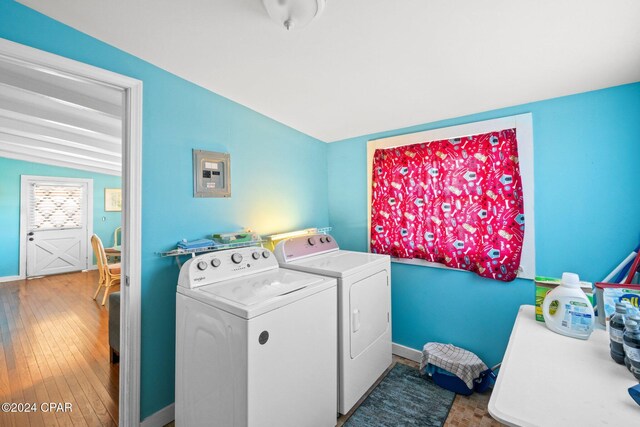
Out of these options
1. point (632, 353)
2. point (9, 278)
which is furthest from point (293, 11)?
point (9, 278)

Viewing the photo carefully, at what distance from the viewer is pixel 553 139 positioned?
180 centimetres

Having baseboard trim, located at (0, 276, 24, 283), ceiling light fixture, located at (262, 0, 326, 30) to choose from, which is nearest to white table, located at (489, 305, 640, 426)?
ceiling light fixture, located at (262, 0, 326, 30)

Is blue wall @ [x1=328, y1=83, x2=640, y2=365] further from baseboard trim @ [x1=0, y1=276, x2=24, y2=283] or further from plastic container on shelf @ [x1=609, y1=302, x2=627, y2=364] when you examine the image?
baseboard trim @ [x1=0, y1=276, x2=24, y2=283]

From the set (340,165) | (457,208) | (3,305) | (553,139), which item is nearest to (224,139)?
(340,165)

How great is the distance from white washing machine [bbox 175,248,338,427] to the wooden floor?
3.08 feet

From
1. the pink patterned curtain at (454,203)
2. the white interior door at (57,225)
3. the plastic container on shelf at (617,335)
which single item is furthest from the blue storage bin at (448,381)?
the white interior door at (57,225)

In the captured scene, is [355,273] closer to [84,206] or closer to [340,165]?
[340,165]

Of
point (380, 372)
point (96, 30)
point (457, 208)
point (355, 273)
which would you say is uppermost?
point (96, 30)

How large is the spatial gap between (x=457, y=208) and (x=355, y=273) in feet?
3.39

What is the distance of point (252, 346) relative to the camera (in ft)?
3.70

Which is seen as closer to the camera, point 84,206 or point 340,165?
point 340,165

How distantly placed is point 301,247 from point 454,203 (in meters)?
1.29

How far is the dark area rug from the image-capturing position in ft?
5.59

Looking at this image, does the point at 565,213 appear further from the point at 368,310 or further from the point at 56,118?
the point at 56,118
